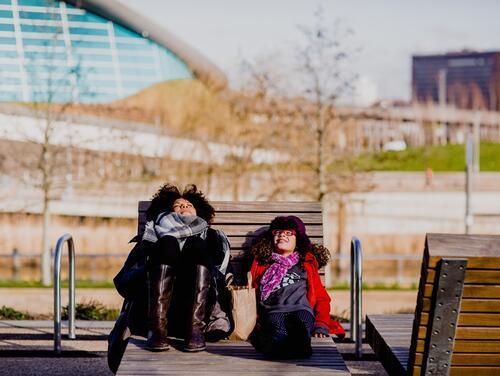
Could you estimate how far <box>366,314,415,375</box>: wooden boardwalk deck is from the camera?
13.7 feet

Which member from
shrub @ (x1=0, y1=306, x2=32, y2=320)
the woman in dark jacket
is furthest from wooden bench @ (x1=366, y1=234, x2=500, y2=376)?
shrub @ (x1=0, y1=306, x2=32, y2=320)

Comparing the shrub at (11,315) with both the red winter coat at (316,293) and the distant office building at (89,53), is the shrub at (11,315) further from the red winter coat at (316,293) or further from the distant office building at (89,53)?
the distant office building at (89,53)

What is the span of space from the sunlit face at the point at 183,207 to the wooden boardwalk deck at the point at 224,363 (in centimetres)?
86

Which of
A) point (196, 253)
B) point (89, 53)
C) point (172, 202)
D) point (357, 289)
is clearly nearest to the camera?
point (196, 253)

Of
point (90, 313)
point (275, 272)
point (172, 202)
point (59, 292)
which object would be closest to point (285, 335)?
point (275, 272)

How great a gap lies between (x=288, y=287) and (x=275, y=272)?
14 cm

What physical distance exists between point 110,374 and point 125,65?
189 feet

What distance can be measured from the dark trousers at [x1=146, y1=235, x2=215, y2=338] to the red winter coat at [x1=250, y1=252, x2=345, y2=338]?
0.55m

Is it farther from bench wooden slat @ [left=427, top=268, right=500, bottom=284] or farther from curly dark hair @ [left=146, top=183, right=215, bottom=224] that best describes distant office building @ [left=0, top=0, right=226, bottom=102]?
bench wooden slat @ [left=427, top=268, right=500, bottom=284]

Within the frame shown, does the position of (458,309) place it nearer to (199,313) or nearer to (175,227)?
(199,313)

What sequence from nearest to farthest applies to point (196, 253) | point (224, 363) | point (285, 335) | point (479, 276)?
1. point (479, 276)
2. point (224, 363)
3. point (285, 335)
4. point (196, 253)

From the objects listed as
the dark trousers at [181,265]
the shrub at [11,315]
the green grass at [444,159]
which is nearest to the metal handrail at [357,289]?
the dark trousers at [181,265]

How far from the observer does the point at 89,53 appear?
193 ft

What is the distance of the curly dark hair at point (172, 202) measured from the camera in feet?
17.0
